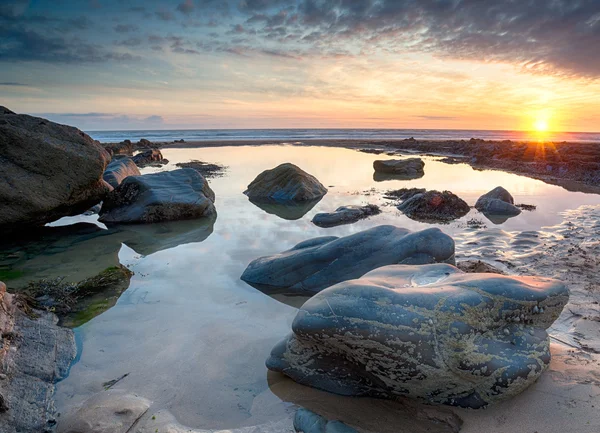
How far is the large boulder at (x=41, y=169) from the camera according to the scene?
7.33 meters

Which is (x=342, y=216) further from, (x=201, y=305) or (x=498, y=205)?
(x=201, y=305)

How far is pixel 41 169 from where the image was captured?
768 centimetres

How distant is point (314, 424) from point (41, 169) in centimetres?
740

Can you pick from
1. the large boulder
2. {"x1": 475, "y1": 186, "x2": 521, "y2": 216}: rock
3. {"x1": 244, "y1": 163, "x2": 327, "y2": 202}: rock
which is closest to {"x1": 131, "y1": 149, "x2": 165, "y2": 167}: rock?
{"x1": 244, "y1": 163, "x2": 327, "y2": 202}: rock

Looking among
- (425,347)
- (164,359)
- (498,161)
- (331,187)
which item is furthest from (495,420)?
(498,161)

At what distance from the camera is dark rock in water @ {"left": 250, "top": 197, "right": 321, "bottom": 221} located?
10.1m

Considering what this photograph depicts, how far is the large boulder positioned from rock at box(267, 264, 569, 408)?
6461 mm

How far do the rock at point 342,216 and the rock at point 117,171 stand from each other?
6028 millimetres

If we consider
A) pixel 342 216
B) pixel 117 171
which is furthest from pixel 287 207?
pixel 117 171

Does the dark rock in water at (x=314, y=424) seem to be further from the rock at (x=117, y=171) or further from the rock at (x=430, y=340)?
the rock at (x=117, y=171)

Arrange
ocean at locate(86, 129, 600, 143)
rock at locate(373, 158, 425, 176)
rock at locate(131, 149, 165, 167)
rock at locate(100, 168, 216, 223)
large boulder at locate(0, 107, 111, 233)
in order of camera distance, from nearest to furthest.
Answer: large boulder at locate(0, 107, 111, 233)
rock at locate(100, 168, 216, 223)
rock at locate(373, 158, 425, 176)
rock at locate(131, 149, 165, 167)
ocean at locate(86, 129, 600, 143)

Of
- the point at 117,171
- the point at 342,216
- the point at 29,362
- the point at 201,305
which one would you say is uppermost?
the point at 117,171

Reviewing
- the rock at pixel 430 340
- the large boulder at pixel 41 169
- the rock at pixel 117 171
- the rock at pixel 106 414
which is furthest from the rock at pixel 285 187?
the rock at pixel 106 414

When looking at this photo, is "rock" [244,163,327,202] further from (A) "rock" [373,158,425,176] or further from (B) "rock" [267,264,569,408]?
(B) "rock" [267,264,569,408]
